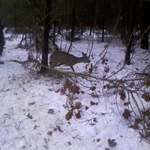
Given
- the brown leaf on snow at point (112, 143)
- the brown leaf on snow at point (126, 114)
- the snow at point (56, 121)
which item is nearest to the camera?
the brown leaf on snow at point (112, 143)

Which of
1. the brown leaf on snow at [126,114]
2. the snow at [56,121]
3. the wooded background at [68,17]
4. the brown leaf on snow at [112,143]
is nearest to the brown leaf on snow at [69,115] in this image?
the snow at [56,121]

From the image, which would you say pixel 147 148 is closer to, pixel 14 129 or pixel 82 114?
pixel 82 114

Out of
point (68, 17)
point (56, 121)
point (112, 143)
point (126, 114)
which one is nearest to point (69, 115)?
point (56, 121)

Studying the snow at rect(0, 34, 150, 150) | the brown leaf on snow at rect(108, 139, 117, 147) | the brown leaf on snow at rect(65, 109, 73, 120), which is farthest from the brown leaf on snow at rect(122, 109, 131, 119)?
the brown leaf on snow at rect(65, 109, 73, 120)

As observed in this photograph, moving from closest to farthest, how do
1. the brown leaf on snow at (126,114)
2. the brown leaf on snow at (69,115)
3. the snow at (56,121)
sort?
the snow at (56,121), the brown leaf on snow at (69,115), the brown leaf on snow at (126,114)

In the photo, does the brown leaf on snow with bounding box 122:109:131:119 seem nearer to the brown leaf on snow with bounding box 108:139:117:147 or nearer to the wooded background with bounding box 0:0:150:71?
the brown leaf on snow with bounding box 108:139:117:147

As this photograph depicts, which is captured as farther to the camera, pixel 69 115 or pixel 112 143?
pixel 69 115

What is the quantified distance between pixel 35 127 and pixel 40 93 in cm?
181

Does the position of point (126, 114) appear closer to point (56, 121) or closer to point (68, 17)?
point (56, 121)

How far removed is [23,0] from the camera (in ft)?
31.0

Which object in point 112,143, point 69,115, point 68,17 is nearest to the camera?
point 112,143

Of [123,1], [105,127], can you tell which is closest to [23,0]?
[105,127]

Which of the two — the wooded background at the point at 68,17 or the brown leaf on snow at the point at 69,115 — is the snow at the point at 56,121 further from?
the wooded background at the point at 68,17

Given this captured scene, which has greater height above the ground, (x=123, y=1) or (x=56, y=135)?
(x=123, y=1)
